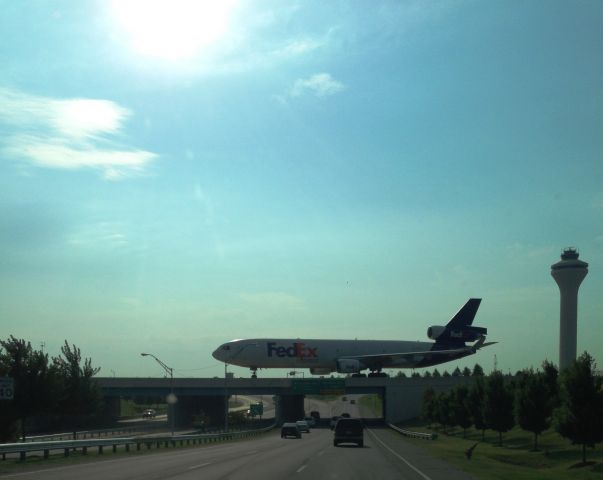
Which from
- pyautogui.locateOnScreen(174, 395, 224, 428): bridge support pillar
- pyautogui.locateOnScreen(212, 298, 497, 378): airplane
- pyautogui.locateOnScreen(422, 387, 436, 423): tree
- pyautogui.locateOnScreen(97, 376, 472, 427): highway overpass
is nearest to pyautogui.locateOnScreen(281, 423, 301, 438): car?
pyautogui.locateOnScreen(422, 387, 436, 423): tree

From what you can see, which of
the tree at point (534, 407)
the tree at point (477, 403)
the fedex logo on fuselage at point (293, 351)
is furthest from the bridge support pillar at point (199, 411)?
the tree at point (534, 407)

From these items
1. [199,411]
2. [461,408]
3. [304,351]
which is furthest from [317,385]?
[461,408]

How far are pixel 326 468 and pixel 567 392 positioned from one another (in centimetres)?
1710

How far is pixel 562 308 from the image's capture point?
340 ft

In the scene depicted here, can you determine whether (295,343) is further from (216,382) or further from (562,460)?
(562,460)

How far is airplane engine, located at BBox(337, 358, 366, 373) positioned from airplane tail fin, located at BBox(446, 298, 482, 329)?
14391mm

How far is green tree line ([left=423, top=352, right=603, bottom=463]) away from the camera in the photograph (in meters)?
36.0

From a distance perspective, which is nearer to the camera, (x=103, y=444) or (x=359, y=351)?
(x=103, y=444)

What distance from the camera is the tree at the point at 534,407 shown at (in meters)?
45.9

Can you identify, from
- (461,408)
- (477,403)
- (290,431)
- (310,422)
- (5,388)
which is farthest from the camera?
(310,422)

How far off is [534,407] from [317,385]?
49.8 metres

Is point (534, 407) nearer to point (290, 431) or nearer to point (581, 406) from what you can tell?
point (581, 406)

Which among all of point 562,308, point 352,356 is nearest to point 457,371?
point 562,308

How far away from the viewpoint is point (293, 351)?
93.7 m
